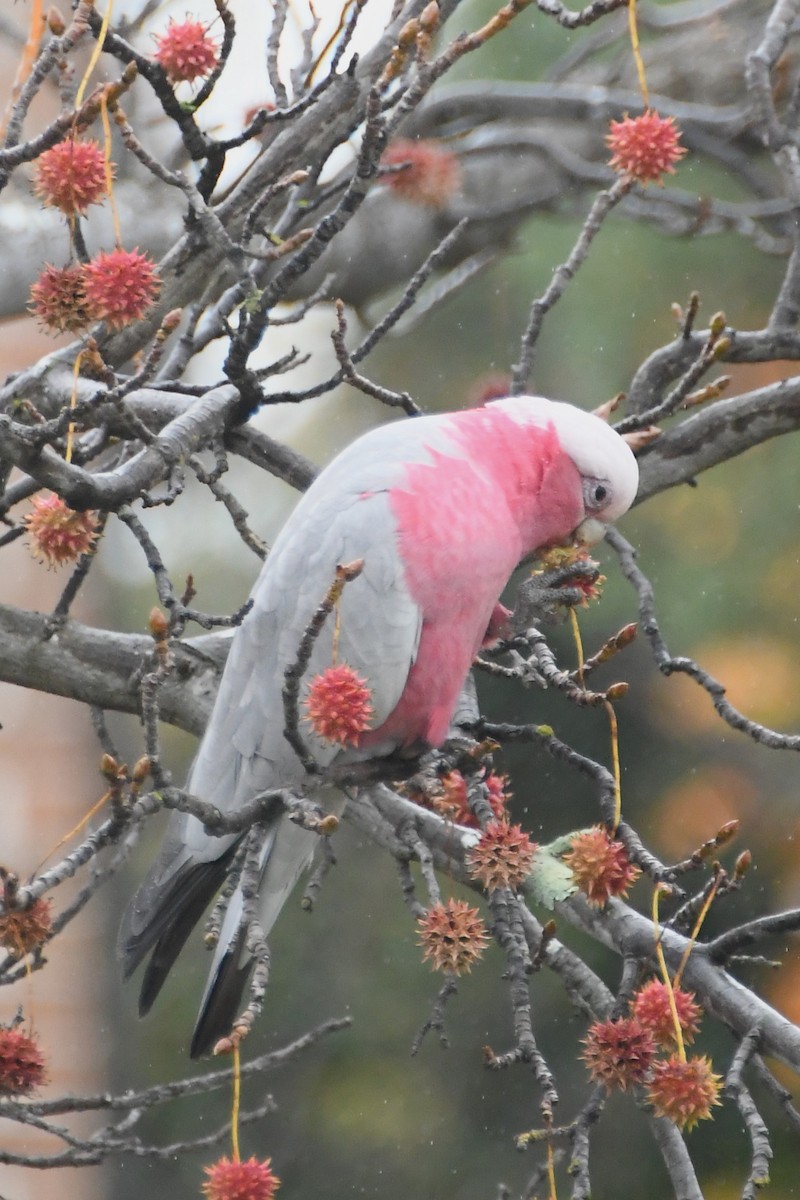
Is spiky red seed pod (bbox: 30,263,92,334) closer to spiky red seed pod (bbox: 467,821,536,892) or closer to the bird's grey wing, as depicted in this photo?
the bird's grey wing

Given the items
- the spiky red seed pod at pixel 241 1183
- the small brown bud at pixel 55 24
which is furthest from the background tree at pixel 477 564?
the spiky red seed pod at pixel 241 1183

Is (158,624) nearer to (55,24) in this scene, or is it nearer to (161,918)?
(55,24)

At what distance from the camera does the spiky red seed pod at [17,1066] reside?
0.78m

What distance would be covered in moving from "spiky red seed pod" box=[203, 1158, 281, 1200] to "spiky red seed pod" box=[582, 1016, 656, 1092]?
189mm

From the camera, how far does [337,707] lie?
65cm

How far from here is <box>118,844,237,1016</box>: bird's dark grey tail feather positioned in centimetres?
92

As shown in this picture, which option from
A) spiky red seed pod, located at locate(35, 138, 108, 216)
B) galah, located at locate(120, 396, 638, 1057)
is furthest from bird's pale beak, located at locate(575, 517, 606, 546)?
spiky red seed pod, located at locate(35, 138, 108, 216)

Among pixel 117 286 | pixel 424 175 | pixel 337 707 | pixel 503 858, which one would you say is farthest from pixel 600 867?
pixel 424 175

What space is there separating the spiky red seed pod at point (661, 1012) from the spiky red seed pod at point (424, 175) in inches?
53.7

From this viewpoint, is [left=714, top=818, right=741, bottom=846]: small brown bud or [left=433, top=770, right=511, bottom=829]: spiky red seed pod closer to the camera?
[left=714, top=818, right=741, bottom=846]: small brown bud

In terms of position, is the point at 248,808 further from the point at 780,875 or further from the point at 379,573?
the point at 780,875

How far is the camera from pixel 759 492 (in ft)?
8.61

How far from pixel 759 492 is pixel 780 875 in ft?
2.60

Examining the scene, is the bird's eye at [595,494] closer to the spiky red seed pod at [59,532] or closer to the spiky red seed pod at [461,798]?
the spiky red seed pod at [461,798]
